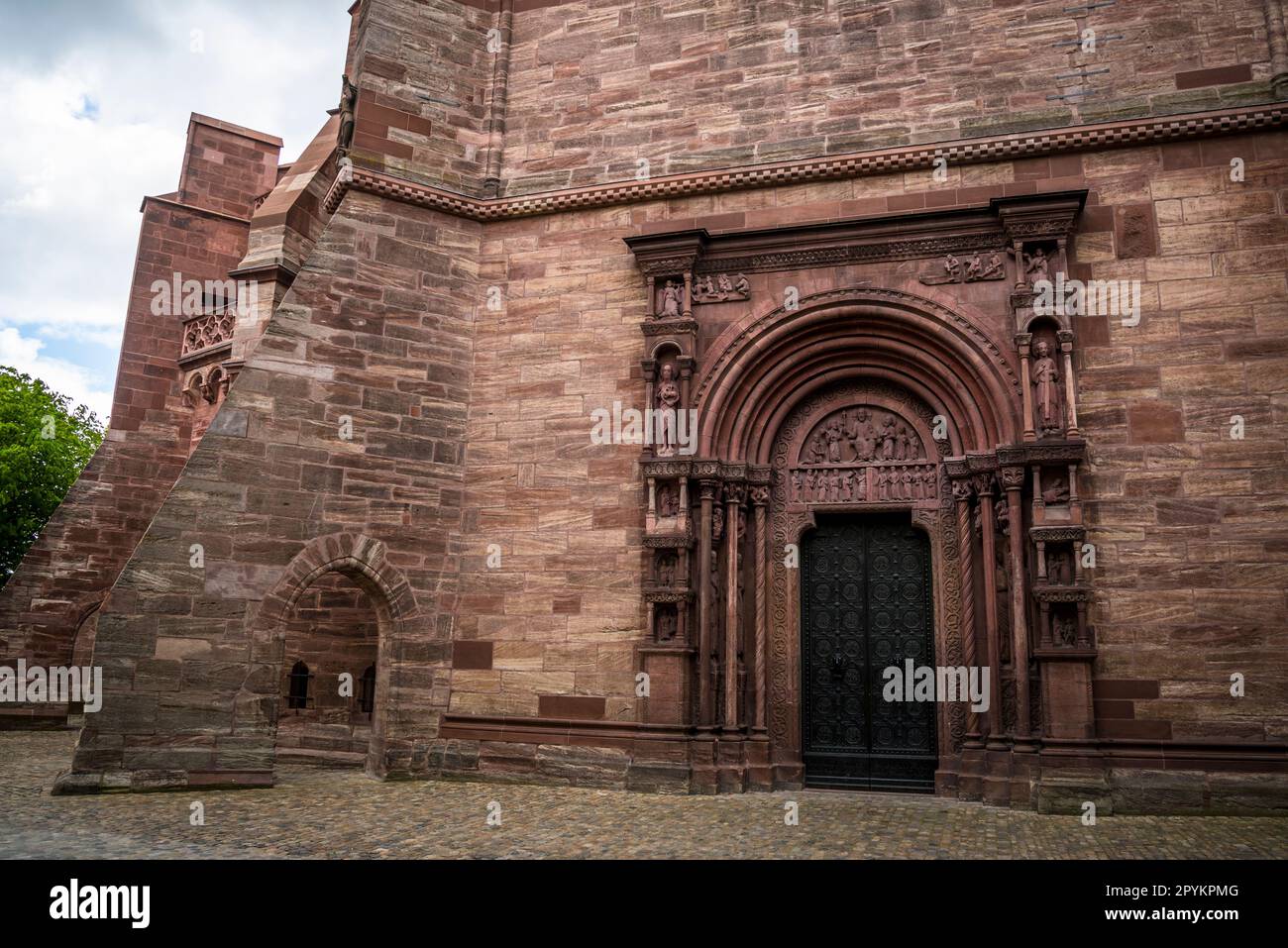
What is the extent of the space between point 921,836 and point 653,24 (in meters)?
9.55

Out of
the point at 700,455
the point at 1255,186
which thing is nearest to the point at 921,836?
the point at 700,455

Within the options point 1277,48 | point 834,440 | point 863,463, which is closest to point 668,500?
point 834,440

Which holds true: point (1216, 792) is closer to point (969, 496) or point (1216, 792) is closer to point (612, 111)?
point (969, 496)

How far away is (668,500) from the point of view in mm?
10023

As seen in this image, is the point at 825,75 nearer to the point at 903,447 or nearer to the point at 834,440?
the point at 834,440

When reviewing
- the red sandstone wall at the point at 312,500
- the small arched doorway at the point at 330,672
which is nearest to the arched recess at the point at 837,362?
the red sandstone wall at the point at 312,500

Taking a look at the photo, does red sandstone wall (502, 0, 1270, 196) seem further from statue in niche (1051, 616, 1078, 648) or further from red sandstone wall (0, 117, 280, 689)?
red sandstone wall (0, 117, 280, 689)

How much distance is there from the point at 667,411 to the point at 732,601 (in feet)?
7.01

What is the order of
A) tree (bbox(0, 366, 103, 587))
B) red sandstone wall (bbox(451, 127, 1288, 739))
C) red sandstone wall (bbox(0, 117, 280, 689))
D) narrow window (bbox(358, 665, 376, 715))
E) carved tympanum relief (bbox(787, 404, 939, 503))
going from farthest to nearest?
tree (bbox(0, 366, 103, 587)) < red sandstone wall (bbox(0, 117, 280, 689)) < narrow window (bbox(358, 665, 376, 715)) < carved tympanum relief (bbox(787, 404, 939, 503)) < red sandstone wall (bbox(451, 127, 1288, 739))

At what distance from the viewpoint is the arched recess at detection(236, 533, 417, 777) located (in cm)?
934

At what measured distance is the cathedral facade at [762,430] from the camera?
8773 mm

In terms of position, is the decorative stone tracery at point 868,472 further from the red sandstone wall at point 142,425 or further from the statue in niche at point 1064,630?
the red sandstone wall at point 142,425

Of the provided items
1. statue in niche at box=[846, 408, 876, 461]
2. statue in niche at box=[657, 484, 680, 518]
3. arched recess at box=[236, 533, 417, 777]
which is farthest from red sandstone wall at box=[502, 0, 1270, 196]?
A: arched recess at box=[236, 533, 417, 777]

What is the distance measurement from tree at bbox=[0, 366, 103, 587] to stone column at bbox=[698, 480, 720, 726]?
18.5 meters
